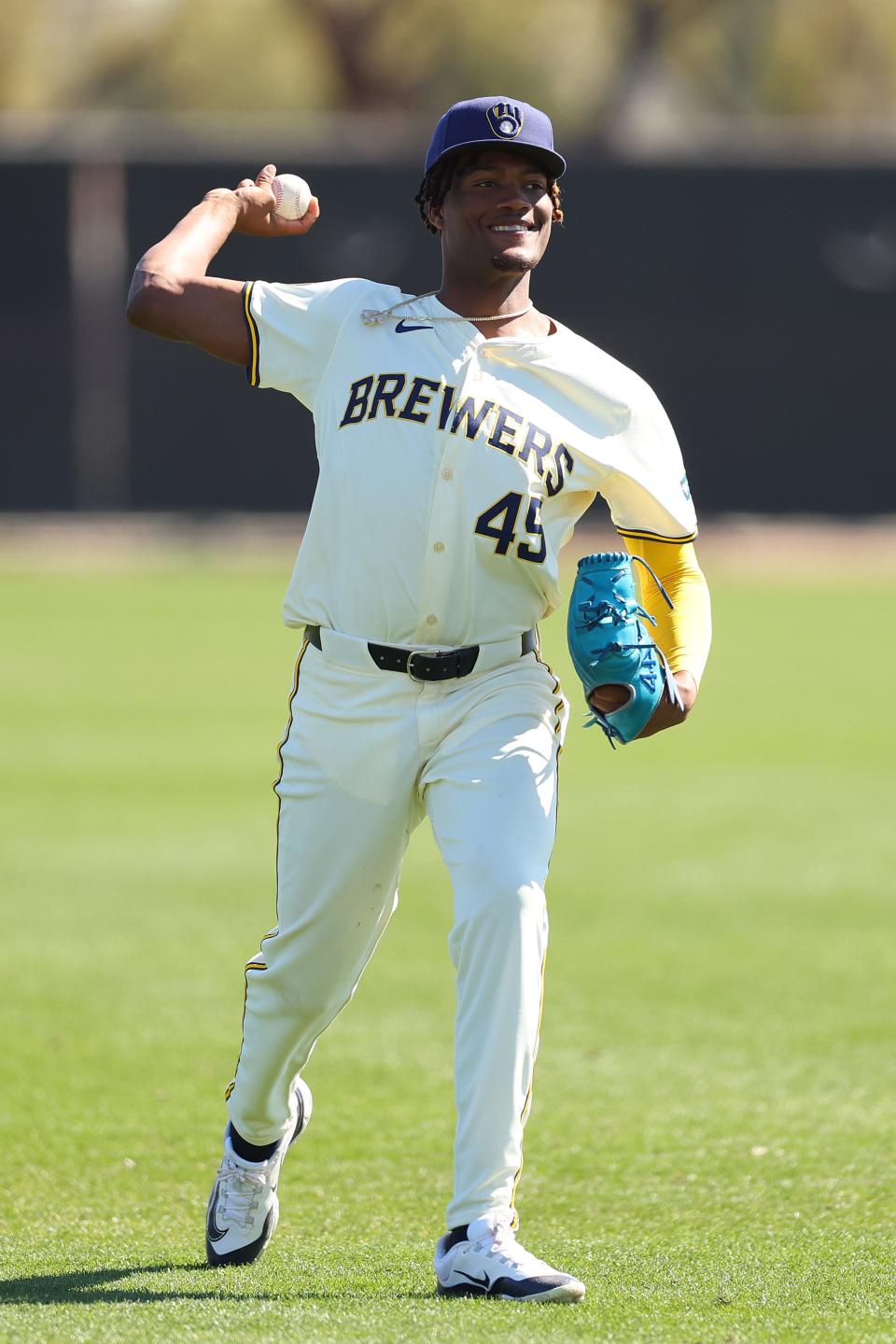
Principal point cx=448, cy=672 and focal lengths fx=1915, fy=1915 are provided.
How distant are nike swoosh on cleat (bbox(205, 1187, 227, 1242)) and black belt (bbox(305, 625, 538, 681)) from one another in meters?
1.22

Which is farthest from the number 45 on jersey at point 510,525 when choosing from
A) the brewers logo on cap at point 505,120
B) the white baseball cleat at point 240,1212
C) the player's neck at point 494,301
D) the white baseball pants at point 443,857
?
the white baseball cleat at point 240,1212

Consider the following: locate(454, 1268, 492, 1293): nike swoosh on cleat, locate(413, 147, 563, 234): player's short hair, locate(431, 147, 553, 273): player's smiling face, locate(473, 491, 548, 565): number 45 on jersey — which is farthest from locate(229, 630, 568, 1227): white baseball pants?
locate(413, 147, 563, 234): player's short hair

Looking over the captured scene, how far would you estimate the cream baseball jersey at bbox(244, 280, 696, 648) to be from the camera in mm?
3930

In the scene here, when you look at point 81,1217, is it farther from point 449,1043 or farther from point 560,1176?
point 449,1043

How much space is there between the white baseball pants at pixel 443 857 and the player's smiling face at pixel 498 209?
0.86 metres

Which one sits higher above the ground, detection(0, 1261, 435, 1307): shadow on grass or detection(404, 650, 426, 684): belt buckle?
detection(404, 650, 426, 684): belt buckle

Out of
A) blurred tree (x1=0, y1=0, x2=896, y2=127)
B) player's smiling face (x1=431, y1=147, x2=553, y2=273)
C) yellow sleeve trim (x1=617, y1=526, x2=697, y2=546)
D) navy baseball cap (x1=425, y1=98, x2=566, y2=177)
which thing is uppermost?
→ blurred tree (x1=0, y1=0, x2=896, y2=127)

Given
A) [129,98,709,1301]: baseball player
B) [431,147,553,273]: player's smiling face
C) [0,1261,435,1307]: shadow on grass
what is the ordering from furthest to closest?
[431,147,553,273]: player's smiling face
[129,98,709,1301]: baseball player
[0,1261,435,1307]: shadow on grass

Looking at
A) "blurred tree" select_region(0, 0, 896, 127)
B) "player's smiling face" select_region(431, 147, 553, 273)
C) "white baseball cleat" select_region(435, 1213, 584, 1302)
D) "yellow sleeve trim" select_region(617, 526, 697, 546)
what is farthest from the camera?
"blurred tree" select_region(0, 0, 896, 127)

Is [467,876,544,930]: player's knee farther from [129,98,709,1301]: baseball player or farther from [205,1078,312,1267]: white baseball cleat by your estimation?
[205,1078,312,1267]: white baseball cleat

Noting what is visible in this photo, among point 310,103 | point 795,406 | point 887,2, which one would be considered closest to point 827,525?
point 795,406

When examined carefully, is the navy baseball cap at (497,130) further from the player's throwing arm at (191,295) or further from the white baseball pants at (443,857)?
the white baseball pants at (443,857)

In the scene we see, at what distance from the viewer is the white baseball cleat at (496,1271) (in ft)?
12.0

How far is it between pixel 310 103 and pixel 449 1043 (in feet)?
117
